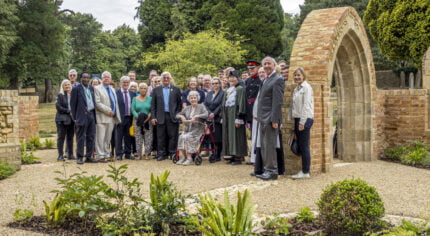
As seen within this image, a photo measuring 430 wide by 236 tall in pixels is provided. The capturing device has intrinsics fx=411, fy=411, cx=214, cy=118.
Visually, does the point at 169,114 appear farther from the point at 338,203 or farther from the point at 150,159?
the point at 338,203

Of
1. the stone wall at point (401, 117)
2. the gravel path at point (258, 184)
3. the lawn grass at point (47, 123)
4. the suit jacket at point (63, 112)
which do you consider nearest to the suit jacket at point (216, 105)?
the gravel path at point (258, 184)

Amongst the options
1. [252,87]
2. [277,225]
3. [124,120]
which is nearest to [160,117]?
[124,120]

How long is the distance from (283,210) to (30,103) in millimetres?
10732

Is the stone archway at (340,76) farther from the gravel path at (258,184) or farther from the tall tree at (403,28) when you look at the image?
the tall tree at (403,28)

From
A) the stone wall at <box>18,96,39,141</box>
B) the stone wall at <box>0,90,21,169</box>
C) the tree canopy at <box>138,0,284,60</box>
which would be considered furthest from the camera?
the tree canopy at <box>138,0,284,60</box>

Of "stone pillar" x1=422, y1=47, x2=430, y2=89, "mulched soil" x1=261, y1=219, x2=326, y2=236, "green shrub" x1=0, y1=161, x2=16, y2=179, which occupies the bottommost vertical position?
"mulched soil" x1=261, y1=219, x2=326, y2=236

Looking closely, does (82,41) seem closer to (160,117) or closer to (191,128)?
(160,117)

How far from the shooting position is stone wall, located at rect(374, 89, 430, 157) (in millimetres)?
9695

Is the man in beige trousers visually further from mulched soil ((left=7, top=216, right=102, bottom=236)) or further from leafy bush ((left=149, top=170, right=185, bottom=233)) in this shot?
leafy bush ((left=149, top=170, right=185, bottom=233))

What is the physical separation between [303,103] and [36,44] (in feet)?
92.8

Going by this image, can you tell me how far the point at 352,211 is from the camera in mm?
3977

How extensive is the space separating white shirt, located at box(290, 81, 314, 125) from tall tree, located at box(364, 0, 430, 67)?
15739 millimetres

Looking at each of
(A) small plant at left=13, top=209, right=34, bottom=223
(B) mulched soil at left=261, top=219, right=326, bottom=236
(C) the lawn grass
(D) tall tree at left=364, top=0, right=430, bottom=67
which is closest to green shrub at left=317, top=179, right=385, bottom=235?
(B) mulched soil at left=261, top=219, right=326, bottom=236

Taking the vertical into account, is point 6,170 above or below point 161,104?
below
